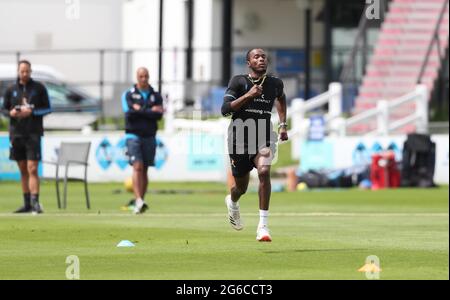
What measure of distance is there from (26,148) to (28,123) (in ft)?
1.26

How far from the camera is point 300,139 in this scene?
34.0 m

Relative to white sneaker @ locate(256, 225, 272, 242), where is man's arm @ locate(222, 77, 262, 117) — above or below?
above

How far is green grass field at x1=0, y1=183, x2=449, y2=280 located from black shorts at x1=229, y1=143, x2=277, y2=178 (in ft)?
2.60

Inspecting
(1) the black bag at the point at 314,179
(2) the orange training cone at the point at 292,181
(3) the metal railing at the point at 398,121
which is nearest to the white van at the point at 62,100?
(3) the metal railing at the point at 398,121

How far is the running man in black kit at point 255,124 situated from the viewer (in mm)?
16234

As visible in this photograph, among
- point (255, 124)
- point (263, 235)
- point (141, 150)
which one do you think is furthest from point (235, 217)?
point (141, 150)

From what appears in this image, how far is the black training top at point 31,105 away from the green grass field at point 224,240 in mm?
→ 1311

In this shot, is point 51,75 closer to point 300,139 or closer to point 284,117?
point 300,139

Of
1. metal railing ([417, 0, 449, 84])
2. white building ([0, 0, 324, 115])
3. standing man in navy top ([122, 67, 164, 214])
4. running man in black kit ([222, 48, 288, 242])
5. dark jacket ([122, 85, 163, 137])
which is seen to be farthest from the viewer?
white building ([0, 0, 324, 115])

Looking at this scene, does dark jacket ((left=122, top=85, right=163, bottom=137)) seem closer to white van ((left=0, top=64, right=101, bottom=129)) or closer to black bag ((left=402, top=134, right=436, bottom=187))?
black bag ((left=402, top=134, right=436, bottom=187))

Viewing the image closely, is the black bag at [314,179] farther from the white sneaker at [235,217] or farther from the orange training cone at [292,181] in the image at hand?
the white sneaker at [235,217]

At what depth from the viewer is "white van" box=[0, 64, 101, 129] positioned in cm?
4012

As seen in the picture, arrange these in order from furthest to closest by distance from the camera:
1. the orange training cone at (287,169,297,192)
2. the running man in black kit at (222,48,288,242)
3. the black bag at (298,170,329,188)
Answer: the black bag at (298,170,329,188)
the orange training cone at (287,169,297,192)
the running man in black kit at (222,48,288,242)

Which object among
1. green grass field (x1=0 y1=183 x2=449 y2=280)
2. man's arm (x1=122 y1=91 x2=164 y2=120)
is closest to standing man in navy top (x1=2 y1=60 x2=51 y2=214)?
green grass field (x1=0 y1=183 x2=449 y2=280)
